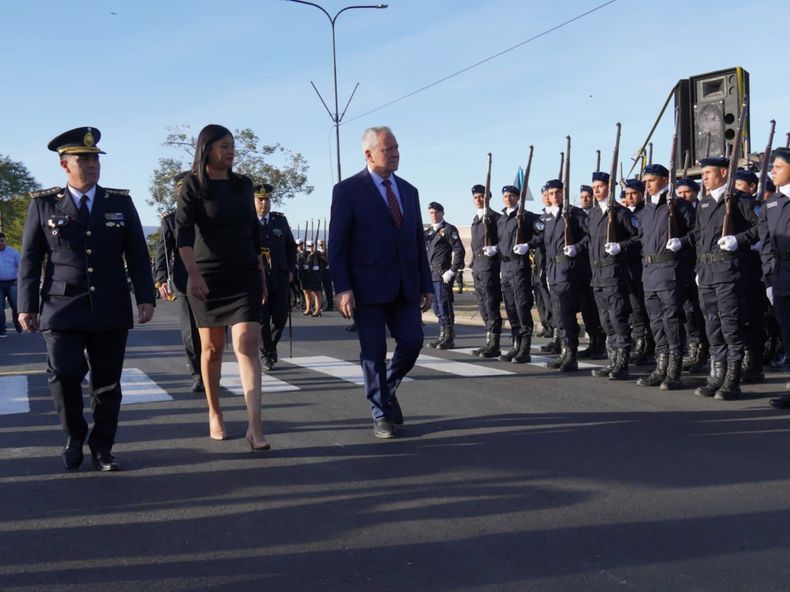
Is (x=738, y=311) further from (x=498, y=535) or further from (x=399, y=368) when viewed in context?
(x=498, y=535)

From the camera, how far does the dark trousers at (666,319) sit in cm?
808

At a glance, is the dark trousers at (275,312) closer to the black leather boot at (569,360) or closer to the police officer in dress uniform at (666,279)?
the black leather boot at (569,360)

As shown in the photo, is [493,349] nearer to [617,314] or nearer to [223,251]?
[617,314]

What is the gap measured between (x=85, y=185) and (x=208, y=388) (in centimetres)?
159

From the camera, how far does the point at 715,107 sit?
11938 mm

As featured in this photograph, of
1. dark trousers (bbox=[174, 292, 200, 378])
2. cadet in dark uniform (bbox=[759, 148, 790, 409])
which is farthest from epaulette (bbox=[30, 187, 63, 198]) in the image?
cadet in dark uniform (bbox=[759, 148, 790, 409])

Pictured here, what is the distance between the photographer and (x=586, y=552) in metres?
3.69

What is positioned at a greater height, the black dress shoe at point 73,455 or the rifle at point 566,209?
the rifle at point 566,209

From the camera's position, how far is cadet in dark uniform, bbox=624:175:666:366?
952 cm

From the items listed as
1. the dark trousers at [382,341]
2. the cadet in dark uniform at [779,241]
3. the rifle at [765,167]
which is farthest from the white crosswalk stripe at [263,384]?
the rifle at [765,167]

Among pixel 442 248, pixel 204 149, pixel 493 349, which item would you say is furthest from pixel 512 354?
pixel 204 149

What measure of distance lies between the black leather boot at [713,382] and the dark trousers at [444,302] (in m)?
4.88

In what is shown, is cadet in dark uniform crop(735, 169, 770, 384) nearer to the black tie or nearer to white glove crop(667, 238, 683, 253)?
white glove crop(667, 238, 683, 253)

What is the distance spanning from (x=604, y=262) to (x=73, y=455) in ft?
18.5
